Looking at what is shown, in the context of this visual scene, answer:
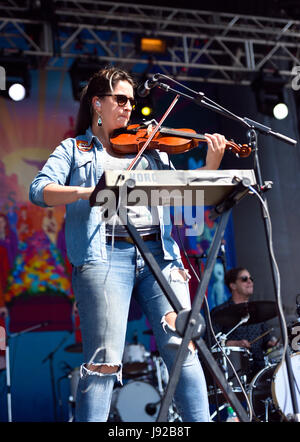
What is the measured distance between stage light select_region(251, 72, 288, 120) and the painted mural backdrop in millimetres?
941

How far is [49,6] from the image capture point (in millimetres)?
6047

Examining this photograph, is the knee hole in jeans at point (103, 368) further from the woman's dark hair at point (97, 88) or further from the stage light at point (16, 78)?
the stage light at point (16, 78)

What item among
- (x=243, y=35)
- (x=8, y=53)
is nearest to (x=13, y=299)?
(x=8, y=53)

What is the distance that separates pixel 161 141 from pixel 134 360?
377 cm

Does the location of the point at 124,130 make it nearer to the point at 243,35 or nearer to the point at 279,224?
the point at 279,224

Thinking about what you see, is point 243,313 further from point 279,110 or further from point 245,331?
point 279,110

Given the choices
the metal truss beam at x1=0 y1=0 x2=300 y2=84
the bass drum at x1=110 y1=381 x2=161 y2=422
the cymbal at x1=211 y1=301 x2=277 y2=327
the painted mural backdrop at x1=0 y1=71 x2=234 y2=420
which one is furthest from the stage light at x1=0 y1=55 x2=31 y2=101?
the bass drum at x1=110 y1=381 x2=161 y2=422

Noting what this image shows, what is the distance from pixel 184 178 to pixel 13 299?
495 cm

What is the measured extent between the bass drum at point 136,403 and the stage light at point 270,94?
12.0 feet

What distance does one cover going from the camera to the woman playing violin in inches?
78.5

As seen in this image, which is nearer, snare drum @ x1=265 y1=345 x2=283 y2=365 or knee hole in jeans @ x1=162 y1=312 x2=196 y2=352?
knee hole in jeans @ x1=162 y1=312 x2=196 y2=352

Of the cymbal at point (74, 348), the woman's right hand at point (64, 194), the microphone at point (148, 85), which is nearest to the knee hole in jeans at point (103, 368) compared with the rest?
the woman's right hand at point (64, 194)

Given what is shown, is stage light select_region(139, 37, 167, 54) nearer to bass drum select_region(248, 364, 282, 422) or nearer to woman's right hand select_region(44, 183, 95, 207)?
bass drum select_region(248, 364, 282, 422)

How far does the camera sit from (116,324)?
2033 mm
